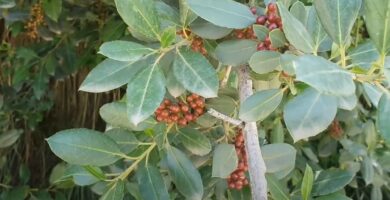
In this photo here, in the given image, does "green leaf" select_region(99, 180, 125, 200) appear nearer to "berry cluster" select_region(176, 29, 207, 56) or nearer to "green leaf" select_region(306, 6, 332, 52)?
"berry cluster" select_region(176, 29, 207, 56)

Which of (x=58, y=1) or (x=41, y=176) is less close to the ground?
(x=58, y=1)

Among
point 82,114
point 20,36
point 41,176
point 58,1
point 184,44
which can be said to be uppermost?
point 184,44

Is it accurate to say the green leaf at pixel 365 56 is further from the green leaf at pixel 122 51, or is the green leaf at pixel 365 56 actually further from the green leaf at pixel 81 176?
the green leaf at pixel 81 176

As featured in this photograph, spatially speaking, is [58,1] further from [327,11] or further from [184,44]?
[327,11]

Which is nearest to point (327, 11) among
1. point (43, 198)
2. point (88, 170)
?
point (88, 170)

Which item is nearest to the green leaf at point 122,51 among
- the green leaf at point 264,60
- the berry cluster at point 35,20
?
the green leaf at point 264,60

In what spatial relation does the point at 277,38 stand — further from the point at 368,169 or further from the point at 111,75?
the point at 368,169

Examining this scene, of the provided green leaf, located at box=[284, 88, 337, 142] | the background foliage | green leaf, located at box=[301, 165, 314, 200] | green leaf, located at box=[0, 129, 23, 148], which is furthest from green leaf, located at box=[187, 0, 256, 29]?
green leaf, located at box=[0, 129, 23, 148]
